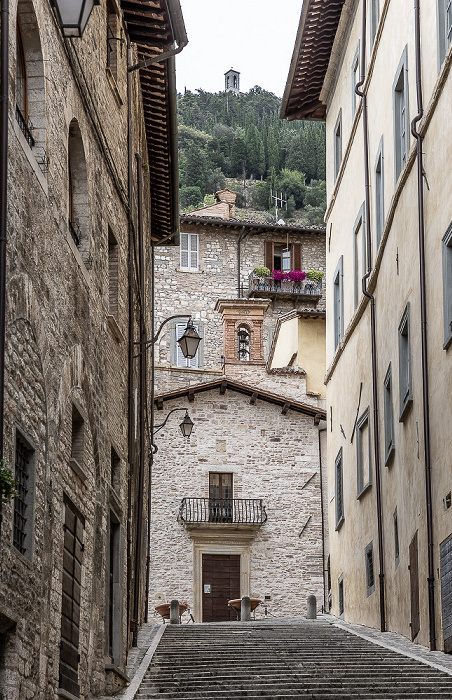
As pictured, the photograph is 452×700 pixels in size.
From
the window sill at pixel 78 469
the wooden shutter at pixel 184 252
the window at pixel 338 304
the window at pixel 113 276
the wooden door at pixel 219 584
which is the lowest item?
the wooden door at pixel 219 584

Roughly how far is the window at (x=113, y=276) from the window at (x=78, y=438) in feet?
11.2

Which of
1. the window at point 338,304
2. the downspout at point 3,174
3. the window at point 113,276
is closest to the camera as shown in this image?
the downspout at point 3,174

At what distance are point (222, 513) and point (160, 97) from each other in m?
15.3

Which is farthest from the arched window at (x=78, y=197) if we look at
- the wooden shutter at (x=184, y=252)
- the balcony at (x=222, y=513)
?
the wooden shutter at (x=184, y=252)

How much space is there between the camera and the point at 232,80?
158m

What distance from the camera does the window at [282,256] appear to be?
4741cm

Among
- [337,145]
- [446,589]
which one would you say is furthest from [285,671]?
[337,145]

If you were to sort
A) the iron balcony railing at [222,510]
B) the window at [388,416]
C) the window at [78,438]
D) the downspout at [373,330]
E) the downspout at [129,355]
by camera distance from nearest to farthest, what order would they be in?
the window at [78,438] < the downspout at [129,355] < the window at [388,416] < the downspout at [373,330] < the iron balcony railing at [222,510]

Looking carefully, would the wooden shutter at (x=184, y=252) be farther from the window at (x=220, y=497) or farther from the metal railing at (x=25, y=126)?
the metal railing at (x=25, y=126)

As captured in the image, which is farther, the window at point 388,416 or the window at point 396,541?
the window at point 388,416

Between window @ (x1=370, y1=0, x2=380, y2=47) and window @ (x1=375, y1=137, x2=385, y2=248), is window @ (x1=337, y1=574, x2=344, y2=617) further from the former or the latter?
window @ (x1=370, y1=0, x2=380, y2=47)

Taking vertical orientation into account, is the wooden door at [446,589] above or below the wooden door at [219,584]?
above

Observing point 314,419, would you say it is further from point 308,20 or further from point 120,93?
point 120,93

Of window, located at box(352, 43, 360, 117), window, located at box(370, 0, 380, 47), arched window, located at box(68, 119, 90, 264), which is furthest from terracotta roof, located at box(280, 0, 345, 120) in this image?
arched window, located at box(68, 119, 90, 264)
